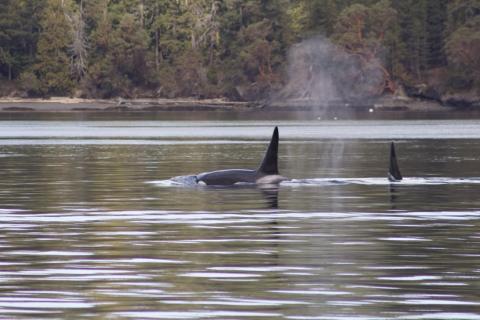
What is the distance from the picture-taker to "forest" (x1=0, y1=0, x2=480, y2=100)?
178 m

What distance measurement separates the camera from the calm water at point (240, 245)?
672 inches

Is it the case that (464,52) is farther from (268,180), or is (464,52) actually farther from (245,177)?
(245,177)

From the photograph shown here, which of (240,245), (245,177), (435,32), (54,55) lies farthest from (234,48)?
(240,245)

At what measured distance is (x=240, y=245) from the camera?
23766 millimetres

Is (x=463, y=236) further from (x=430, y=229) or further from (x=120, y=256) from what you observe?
(x=120, y=256)

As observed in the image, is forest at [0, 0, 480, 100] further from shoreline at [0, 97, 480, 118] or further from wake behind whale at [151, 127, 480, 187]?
wake behind whale at [151, 127, 480, 187]

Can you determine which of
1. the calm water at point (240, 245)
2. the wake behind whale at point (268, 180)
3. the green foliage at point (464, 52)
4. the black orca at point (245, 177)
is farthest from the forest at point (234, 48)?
the black orca at point (245, 177)

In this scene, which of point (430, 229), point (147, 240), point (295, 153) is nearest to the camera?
point (147, 240)

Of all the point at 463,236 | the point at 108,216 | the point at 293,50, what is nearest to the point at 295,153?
the point at 108,216

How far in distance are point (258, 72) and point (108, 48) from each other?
20507mm

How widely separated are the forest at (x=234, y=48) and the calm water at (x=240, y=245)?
127 metres

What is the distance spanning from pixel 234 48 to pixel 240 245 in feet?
546

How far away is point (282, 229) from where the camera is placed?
26.8m

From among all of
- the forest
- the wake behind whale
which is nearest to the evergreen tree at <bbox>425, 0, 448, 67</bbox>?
the forest
